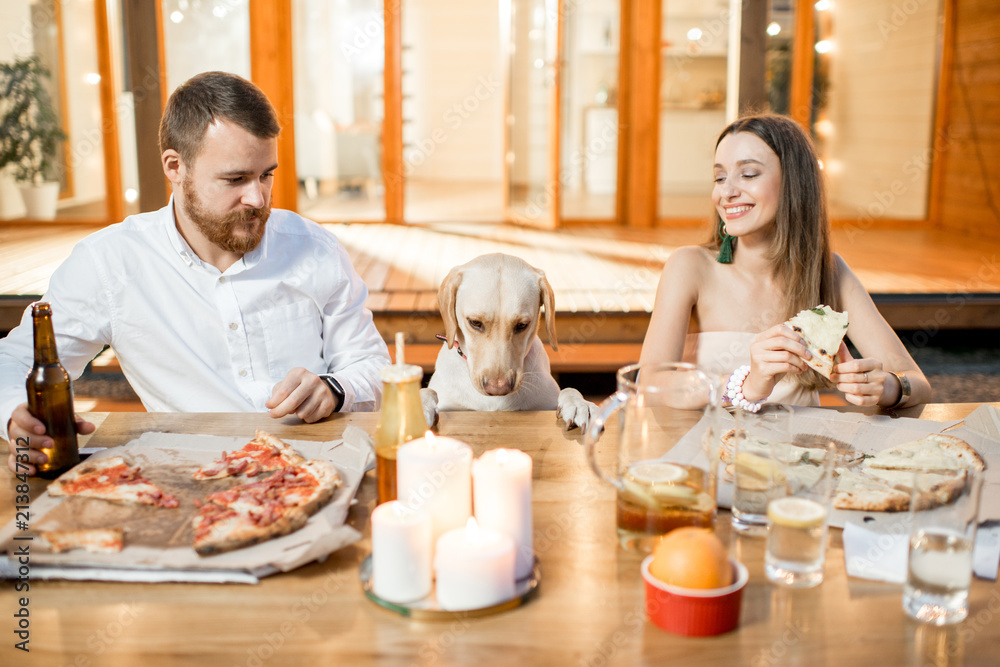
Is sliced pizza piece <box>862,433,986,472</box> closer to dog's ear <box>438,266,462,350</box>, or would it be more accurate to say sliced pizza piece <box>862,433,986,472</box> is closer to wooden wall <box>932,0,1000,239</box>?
dog's ear <box>438,266,462,350</box>

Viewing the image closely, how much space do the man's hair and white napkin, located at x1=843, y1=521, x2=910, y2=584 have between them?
1502 millimetres

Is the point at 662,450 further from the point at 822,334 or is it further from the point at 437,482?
the point at 822,334

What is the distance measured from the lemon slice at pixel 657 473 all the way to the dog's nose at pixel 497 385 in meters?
0.86

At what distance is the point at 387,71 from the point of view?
7000mm

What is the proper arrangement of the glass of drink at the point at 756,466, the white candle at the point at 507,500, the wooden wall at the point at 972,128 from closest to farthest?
the white candle at the point at 507,500
the glass of drink at the point at 756,466
the wooden wall at the point at 972,128

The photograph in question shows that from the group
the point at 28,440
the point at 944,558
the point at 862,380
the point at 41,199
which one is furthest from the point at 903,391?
the point at 41,199

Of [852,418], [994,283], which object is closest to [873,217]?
[994,283]

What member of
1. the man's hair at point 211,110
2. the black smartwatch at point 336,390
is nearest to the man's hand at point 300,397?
the black smartwatch at point 336,390

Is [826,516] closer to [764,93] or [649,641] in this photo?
[649,641]

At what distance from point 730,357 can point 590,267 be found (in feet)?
10.8

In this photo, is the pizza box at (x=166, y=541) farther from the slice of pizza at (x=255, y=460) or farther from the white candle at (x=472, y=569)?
the white candle at (x=472, y=569)

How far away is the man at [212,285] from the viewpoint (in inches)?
74.5

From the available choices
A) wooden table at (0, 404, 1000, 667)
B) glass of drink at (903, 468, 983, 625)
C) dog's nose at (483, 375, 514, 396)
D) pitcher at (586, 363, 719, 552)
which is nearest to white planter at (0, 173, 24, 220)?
dog's nose at (483, 375, 514, 396)

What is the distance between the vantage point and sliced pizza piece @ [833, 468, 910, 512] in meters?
1.17
